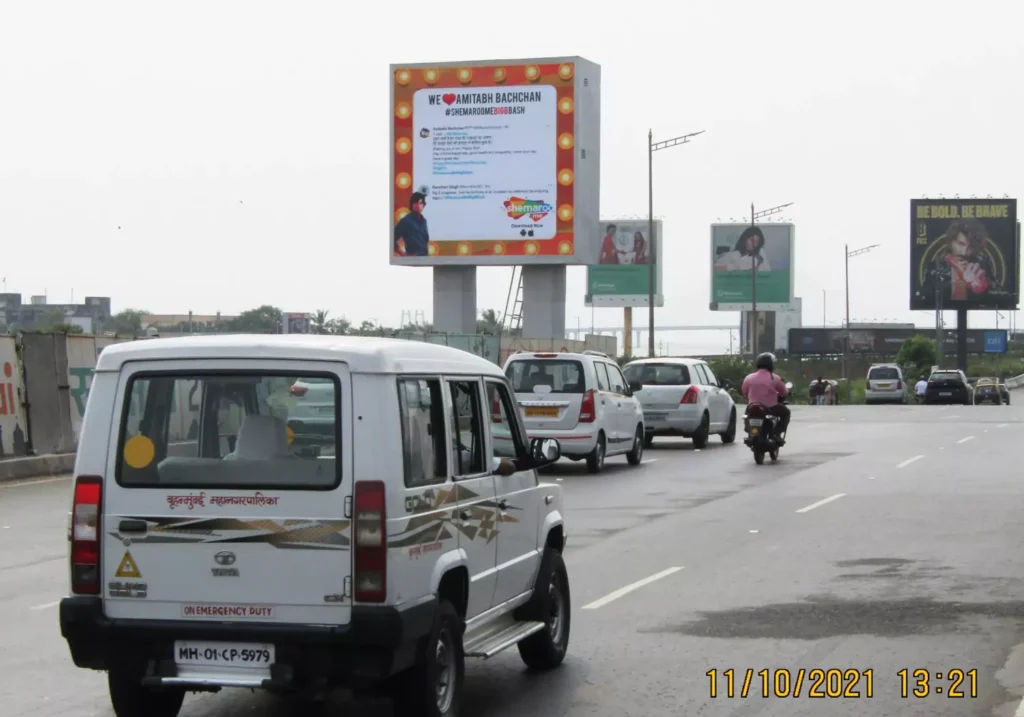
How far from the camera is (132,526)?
6.58 m

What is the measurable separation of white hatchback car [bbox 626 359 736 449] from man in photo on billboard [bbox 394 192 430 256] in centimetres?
1718

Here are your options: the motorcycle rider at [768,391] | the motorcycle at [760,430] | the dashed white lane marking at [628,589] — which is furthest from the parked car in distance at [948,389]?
the dashed white lane marking at [628,589]

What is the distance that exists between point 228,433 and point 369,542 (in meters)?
0.85

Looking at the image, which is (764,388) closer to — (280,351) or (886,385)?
(280,351)

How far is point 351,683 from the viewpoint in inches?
255

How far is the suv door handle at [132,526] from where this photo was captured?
657 cm

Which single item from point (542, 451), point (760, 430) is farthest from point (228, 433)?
point (760, 430)

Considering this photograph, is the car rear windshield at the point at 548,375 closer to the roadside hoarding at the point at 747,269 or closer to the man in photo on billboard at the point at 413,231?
the man in photo on billboard at the point at 413,231

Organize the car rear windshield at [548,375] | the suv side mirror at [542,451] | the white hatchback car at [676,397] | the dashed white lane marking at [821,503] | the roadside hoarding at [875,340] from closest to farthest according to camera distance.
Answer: the suv side mirror at [542,451], the dashed white lane marking at [821,503], the car rear windshield at [548,375], the white hatchback car at [676,397], the roadside hoarding at [875,340]

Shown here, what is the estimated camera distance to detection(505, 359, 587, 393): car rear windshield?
75.9 ft

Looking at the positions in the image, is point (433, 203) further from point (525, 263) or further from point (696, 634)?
point (696, 634)

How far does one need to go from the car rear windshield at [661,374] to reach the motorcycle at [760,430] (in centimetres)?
430

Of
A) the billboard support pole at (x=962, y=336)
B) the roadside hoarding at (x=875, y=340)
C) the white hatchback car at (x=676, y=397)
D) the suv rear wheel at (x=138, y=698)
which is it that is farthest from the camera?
the roadside hoarding at (x=875, y=340)

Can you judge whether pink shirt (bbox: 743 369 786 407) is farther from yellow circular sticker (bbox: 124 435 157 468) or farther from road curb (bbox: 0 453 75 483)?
yellow circular sticker (bbox: 124 435 157 468)
